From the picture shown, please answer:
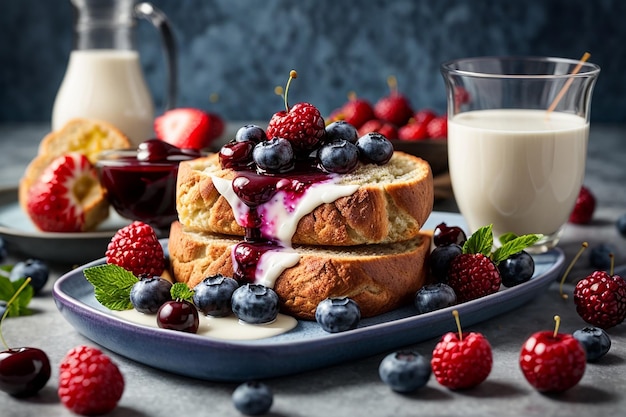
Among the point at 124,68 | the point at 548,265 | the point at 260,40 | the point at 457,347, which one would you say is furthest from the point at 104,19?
the point at 457,347

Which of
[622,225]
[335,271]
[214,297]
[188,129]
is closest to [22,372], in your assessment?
[214,297]

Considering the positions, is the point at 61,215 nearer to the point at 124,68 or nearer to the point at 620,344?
the point at 124,68

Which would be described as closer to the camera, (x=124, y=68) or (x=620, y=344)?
(x=620, y=344)

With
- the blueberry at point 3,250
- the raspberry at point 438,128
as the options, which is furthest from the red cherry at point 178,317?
the raspberry at point 438,128

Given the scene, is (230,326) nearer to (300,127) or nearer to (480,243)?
(300,127)

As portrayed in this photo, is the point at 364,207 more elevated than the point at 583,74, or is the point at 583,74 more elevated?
the point at 583,74

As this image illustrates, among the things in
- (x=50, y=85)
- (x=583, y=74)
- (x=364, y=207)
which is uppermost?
(x=583, y=74)
